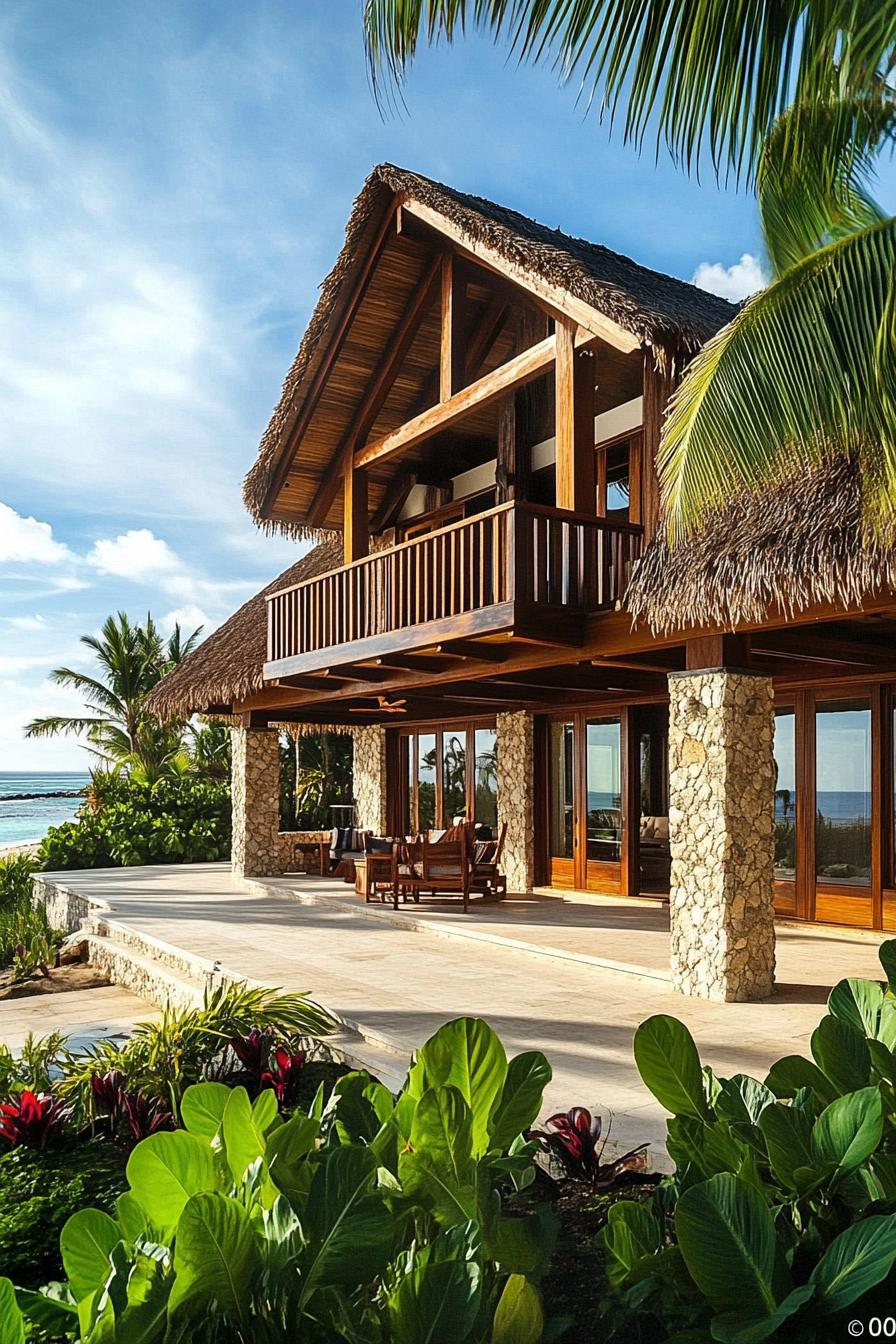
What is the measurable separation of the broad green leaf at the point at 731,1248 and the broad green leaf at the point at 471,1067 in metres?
0.37

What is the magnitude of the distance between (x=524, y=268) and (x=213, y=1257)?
8.16m

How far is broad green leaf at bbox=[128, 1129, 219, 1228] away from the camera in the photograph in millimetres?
1489

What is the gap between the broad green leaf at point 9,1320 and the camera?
1226 millimetres

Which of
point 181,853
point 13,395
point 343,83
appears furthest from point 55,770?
point 343,83

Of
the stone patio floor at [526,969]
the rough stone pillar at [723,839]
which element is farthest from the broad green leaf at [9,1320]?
the rough stone pillar at [723,839]

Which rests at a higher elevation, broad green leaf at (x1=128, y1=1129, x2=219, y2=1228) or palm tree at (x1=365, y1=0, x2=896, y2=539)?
Answer: palm tree at (x1=365, y1=0, x2=896, y2=539)

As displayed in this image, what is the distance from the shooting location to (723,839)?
6.97 metres

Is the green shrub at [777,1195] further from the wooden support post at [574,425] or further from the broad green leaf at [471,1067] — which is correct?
the wooden support post at [574,425]

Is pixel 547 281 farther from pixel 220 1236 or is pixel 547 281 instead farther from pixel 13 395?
pixel 13 395

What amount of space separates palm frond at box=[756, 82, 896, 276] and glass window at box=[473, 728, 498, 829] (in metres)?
9.25

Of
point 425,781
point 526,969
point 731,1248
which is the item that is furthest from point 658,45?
point 425,781

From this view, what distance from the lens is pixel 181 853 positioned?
1800cm

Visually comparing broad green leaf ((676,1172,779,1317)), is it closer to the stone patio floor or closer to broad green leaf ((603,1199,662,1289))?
broad green leaf ((603,1199,662,1289))

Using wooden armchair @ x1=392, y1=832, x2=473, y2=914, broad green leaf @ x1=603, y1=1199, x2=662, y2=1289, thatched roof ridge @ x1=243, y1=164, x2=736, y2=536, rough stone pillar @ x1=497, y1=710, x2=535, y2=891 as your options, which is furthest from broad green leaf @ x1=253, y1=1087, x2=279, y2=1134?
rough stone pillar @ x1=497, y1=710, x2=535, y2=891
